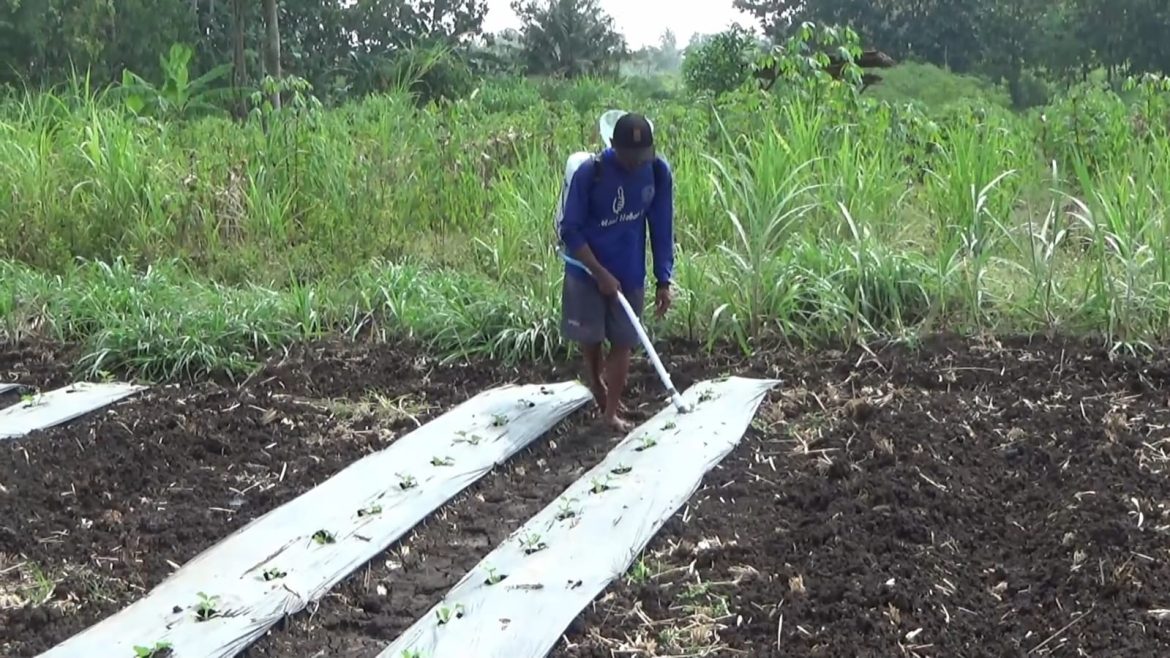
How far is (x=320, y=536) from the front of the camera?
3.36 meters

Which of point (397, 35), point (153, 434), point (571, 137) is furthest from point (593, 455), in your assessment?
point (397, 35)

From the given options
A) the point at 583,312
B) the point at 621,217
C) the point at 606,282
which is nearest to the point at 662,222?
the point at 621,217

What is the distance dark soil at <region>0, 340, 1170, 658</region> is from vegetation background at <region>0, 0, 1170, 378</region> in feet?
1.06

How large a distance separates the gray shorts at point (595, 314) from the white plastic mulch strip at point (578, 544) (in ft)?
1.11

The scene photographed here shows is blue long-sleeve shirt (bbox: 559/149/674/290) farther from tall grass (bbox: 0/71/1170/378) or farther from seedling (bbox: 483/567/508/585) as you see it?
seedling (bbox: 483/567/508/585)

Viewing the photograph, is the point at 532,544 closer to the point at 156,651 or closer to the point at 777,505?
the point at 777,505

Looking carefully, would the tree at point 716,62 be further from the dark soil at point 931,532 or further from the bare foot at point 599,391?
the dark soil at point 931,532

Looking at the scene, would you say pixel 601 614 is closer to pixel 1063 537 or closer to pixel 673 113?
pixel 1063 537

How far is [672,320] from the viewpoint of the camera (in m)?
5.14

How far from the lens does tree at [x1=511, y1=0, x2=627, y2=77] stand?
24531 mm

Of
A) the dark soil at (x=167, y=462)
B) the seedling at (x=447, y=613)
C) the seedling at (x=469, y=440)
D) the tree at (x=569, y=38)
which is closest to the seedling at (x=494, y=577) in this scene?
the seedling at (x=447, y=613)

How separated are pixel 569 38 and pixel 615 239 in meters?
21.4

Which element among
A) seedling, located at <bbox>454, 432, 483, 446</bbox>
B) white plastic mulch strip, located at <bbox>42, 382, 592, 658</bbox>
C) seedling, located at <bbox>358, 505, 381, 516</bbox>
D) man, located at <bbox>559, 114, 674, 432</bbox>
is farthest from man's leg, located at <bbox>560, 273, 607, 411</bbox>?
seedling, located at <bbox>358, 505, 381, 516</bbox>

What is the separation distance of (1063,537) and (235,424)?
9.13 feet
